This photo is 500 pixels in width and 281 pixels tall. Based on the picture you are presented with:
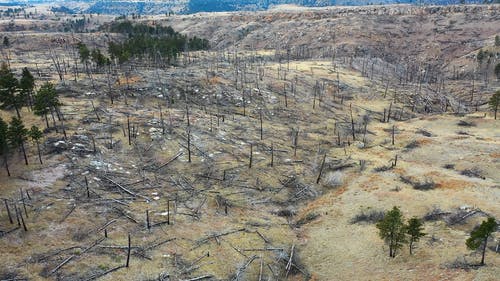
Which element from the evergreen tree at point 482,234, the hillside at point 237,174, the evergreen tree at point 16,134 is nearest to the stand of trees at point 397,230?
the hillside at point 237,174

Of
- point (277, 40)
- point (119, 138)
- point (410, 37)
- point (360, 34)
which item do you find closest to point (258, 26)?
point (277, 40)

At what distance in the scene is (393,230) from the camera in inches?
1326

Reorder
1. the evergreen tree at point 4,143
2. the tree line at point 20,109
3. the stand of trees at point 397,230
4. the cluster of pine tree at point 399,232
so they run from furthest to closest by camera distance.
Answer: the tree line at point 20,109 → the evergreen tree at point 4,143 → the stand of trees at point 397,230 → the cluster of pine tree at point 399,232

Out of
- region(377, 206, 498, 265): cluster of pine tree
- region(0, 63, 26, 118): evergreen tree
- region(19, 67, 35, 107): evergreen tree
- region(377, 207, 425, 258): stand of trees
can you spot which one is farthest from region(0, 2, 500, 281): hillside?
region(377, 207, 425, 258): stand of trees

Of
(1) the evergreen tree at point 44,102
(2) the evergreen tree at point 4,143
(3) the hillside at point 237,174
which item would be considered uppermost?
(1) the evergreen tree at point 44,102

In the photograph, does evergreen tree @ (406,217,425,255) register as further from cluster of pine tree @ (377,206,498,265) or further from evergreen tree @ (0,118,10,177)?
evergreen tree @ (0,118,10,177)

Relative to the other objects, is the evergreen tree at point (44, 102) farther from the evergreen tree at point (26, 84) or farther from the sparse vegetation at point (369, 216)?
the sparse vegetation at point (369, 216)

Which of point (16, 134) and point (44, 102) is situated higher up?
point (44, 102)

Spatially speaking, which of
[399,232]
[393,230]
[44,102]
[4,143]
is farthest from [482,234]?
[44,102]

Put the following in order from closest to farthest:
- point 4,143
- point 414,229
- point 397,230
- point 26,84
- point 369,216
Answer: point 414,229
point 397,230
point 4,143
point 369,216
point 26,84

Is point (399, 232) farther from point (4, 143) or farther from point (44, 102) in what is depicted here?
point (44, 102)

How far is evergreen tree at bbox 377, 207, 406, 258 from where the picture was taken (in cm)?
3344

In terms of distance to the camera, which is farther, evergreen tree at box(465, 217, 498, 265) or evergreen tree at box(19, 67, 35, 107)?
evergreen tree at box(19, 67, 35, 107)

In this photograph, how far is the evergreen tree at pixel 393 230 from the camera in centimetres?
3344
